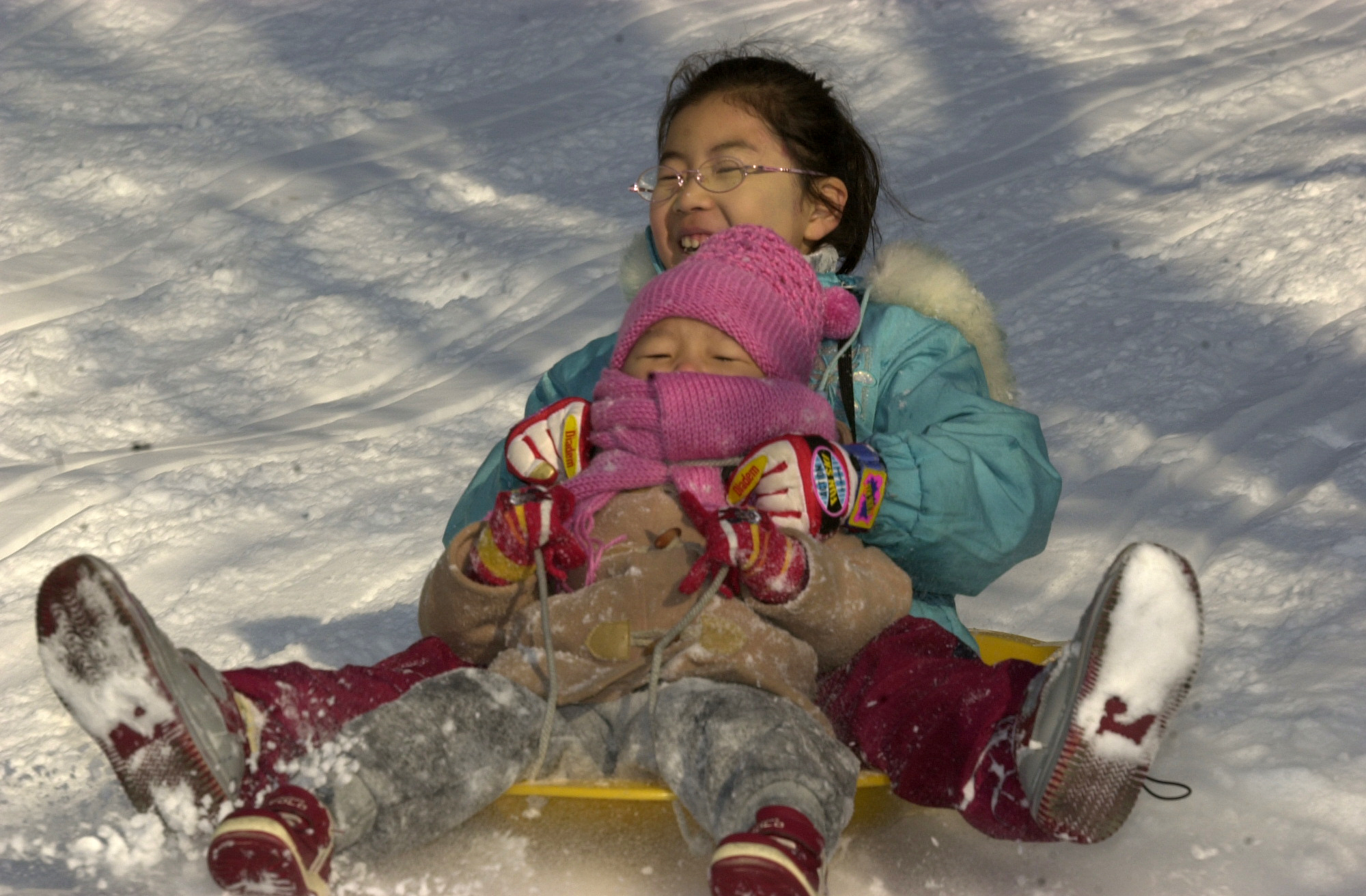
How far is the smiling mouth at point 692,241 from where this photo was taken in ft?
7.61

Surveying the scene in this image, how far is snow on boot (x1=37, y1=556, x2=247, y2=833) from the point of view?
4.89 ft

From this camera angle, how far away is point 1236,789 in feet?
6.03

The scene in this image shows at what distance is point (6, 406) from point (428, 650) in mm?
2026

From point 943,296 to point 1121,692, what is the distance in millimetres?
942

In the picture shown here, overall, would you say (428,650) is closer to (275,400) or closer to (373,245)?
(275,400)

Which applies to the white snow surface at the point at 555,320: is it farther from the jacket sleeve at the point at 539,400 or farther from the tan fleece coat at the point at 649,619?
the jacket sleeve at the point at 539,400

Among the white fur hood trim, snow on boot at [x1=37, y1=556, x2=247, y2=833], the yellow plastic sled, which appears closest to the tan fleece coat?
the yellow plastic sled

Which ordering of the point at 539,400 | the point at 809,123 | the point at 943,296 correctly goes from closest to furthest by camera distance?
the point at 943,296 < the point at 809,123 < the point at 539,400

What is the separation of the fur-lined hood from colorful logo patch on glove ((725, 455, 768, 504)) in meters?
0.52

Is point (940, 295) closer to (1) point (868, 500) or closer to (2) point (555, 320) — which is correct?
(1) point (868, 500)

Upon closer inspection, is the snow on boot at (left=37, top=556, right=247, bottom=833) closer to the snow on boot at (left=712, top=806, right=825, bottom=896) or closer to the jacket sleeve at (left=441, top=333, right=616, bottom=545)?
the snow on boot at (left=712, top=806, right=825, bottom=896)

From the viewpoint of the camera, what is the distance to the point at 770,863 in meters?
1.35

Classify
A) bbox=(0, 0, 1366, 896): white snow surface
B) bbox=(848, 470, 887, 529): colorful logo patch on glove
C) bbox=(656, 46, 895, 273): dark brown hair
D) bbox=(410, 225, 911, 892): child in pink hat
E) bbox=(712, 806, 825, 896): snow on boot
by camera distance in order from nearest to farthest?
bbox=(712, 806, 825, 896): snow on boot, bbox=(410, 225, 911, 892): child in pink hat, bbox=(0, 0, 1366, 896): white snow surface, bbox=(848, 470, 887, 529): colorful logo patch on glove, bbox=(656, 46, 895, 273): dark brown hair

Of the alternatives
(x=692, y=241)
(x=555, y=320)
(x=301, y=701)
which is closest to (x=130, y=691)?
→ (x=301, y=701)
